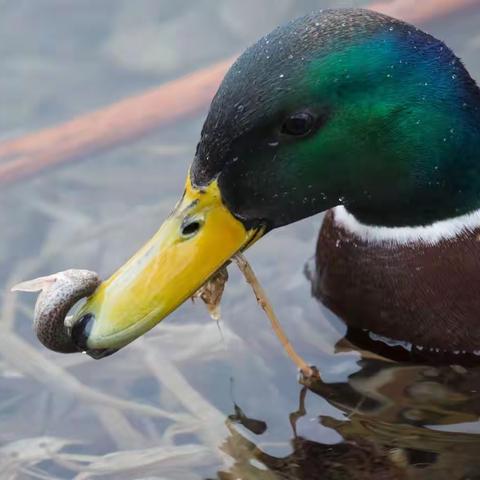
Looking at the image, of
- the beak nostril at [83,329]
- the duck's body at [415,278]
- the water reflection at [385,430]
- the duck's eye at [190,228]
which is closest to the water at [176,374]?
the water reflection at [385,430]

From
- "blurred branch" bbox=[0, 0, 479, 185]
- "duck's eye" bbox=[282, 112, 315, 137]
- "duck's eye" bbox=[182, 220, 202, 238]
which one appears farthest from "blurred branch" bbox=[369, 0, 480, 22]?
"duck's eye" bbox=[182, 220, 202, 238]

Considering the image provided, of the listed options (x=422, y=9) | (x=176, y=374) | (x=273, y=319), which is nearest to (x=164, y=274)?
(x=273, y=319)

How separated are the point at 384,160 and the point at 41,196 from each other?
5.35 feet

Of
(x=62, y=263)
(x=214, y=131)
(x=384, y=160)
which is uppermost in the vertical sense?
(x=214, y=131)

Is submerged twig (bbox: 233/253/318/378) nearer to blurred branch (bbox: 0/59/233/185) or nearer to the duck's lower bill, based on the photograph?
the duck's lower bill

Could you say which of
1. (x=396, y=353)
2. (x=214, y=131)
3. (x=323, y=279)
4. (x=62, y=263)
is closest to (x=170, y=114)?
(x=62, y=263)

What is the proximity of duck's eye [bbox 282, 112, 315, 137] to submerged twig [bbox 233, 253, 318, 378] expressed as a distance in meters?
0.45

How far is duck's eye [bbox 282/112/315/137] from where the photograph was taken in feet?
10.2

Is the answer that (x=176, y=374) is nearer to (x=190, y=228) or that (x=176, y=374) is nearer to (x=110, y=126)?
(x=190, y=228)

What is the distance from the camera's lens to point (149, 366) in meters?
3.91

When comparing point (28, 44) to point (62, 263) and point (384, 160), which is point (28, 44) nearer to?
point (62, 263)

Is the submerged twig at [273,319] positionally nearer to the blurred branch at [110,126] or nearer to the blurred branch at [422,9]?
the blurred branch at [110,126]

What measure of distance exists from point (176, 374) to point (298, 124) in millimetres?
1021

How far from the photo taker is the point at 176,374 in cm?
386
